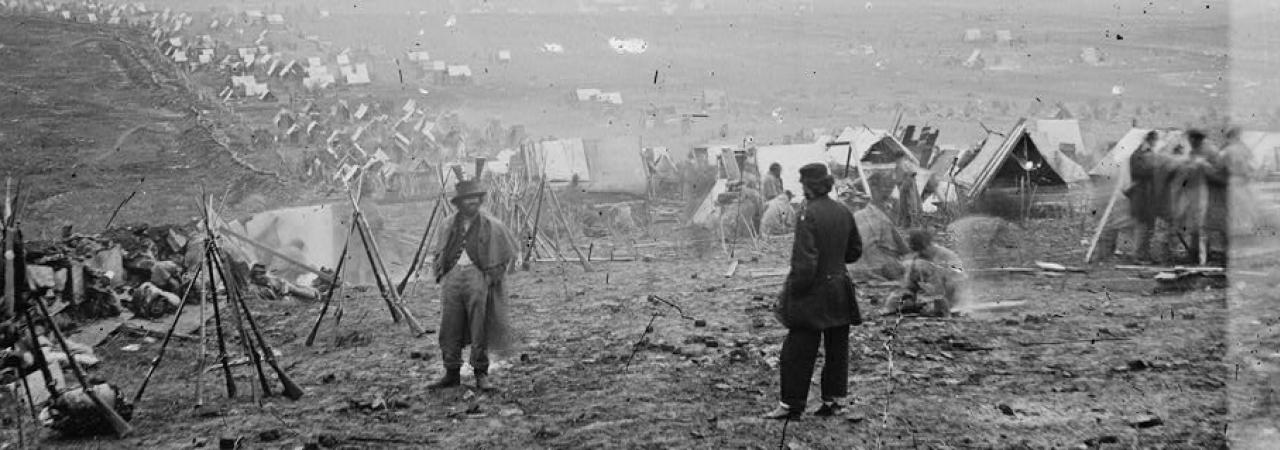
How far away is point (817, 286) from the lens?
223 inches

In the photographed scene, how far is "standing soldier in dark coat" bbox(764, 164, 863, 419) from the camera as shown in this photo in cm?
564

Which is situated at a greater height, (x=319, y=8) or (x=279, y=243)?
(x=319, y=8)

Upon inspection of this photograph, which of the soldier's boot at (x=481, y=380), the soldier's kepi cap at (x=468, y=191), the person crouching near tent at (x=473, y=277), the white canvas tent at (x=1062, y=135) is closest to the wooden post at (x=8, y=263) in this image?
the person crouching near tent at (x=473, y=277)

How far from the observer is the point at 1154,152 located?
11.2 metres

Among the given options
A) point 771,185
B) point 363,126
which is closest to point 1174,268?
point 771,185

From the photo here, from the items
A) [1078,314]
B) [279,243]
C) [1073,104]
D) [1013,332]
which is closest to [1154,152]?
[1078,314]

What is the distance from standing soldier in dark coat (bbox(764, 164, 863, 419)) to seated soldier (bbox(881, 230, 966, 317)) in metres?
3.35

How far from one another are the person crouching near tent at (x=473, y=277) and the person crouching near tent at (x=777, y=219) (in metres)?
9.05

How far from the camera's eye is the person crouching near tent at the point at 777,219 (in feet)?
51.5

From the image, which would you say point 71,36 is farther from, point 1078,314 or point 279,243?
point 1078,314

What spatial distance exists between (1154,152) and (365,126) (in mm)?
26006

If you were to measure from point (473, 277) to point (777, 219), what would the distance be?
956cm

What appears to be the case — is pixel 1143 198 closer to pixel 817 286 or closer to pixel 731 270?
pixel 731 270

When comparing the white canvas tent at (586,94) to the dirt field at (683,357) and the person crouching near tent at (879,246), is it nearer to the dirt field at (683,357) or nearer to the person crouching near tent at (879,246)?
the dirt field at (683,357)
